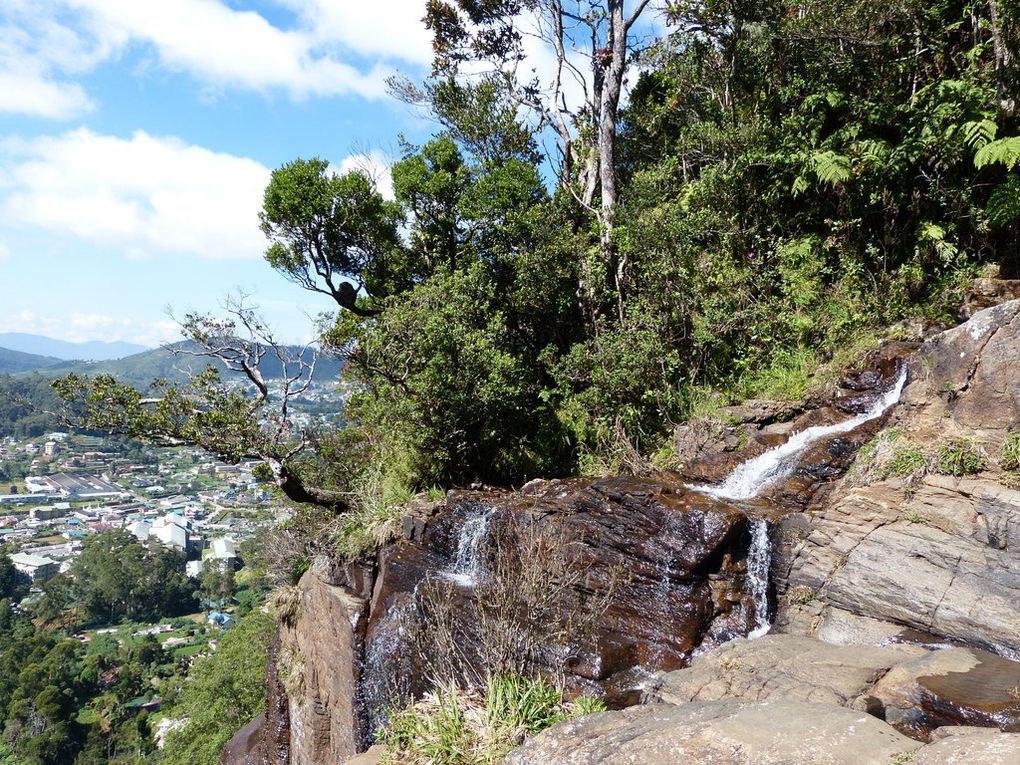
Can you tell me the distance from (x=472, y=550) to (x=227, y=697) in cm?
1542

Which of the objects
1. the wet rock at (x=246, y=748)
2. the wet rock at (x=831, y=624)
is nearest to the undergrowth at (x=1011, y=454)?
the wet rock at (x=831, y=624)

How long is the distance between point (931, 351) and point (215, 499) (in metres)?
76.8

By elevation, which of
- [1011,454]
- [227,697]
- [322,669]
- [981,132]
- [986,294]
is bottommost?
[227,697]

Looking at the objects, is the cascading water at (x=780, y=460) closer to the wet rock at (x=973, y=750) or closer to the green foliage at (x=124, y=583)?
the wet rock at (x=973, y=750)

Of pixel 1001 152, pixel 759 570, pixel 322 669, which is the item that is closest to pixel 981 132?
pixel 1001 152

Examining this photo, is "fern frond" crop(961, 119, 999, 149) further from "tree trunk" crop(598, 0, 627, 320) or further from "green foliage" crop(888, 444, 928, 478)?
"tree trunk" crop(598, 0, 627, 320)

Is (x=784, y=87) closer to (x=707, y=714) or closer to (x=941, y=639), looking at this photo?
(x=941, y=639)

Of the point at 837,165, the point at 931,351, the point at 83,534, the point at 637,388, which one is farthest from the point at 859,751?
the point at 83,534

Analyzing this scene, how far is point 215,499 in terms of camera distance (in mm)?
70750

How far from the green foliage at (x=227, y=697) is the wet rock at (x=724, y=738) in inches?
686

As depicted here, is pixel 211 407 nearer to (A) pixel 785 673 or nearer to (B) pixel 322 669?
(B) pixel 322 669

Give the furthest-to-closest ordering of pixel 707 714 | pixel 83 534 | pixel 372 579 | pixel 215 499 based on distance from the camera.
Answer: pixel 215 499
pixel 83 534
pixel 372 579
pixel 707 714

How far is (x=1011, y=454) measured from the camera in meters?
6.26

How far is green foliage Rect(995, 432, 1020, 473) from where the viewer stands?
6230 millimetres
